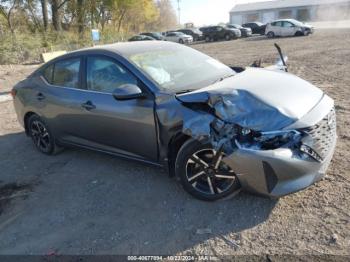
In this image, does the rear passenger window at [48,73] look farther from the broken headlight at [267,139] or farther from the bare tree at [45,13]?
the bare tree at [45,13]

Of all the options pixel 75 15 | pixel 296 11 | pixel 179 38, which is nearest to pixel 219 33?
pixel 179 38

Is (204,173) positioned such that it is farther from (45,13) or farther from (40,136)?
(45,13)

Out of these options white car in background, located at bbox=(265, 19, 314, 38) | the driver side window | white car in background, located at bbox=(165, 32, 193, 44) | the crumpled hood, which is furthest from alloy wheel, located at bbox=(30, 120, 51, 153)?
white car in background, located at bbox=(165, 32, 193, 44)

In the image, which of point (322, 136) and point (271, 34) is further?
point (271, 34)

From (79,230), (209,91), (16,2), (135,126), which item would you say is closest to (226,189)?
(209,91)

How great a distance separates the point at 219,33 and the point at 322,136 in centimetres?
3647

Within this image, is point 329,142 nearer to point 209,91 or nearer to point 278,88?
point 278,88

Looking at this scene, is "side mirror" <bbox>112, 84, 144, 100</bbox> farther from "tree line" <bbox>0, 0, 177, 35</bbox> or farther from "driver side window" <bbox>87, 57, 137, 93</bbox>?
"tree line" <bbox>0, 0, 177, 35</bbox>

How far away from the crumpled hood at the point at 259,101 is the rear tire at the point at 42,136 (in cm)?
266

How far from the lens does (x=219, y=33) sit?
3797cm

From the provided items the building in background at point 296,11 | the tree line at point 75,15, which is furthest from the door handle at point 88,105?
the building in background at point 296,11

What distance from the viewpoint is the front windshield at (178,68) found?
13.1 feet

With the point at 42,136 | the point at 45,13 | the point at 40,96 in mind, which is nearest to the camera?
the point at 40,96

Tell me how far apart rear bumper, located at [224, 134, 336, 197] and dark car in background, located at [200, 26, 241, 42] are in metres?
35.8
